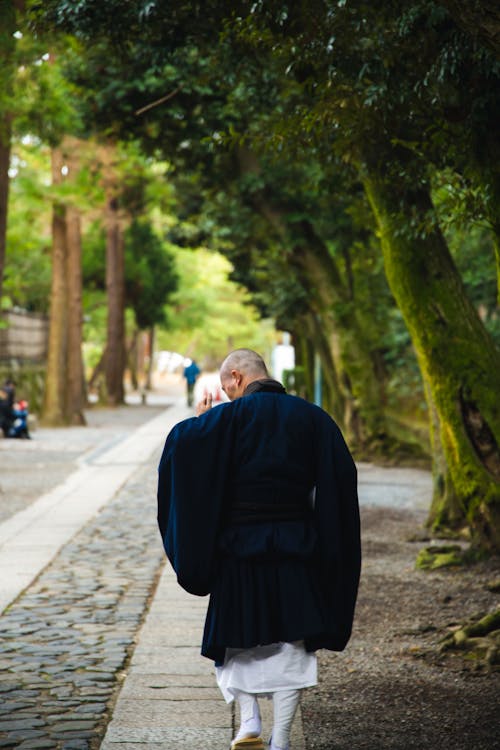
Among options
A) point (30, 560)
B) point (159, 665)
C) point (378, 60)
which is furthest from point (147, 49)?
point (159, 665)

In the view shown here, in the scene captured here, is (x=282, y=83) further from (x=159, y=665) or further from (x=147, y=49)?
(x=159, y=665)

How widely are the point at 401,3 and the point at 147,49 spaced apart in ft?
12.6

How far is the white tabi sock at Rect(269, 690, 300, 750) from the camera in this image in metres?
4.57

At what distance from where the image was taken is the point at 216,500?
4.56m

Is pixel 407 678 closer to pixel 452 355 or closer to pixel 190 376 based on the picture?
pixel 452 355

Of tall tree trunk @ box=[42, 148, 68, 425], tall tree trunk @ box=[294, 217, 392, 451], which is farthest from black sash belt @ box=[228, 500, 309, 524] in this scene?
tall tree trunk @ box=[42, 148, 68, 425]

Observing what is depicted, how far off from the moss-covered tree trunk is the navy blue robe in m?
5.28

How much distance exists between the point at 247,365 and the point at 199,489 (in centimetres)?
53

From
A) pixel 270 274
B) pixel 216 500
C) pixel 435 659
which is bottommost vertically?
pixel 435 659

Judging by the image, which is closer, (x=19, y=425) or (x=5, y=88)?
(x=5, y=88)

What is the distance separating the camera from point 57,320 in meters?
30.5

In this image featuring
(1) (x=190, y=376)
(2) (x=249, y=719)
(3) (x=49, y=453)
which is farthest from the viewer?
(1) (x=190, y=376)

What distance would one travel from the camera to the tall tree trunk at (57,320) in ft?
100.0

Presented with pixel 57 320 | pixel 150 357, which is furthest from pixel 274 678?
pixel 150 357
